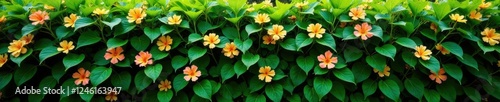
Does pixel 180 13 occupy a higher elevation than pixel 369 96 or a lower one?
higher

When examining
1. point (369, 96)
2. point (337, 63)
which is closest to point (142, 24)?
point (337, 63)

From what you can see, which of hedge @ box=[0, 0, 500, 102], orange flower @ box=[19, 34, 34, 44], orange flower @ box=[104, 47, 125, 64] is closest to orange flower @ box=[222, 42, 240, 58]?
hedge @ box=[0, 0, 500, 102]

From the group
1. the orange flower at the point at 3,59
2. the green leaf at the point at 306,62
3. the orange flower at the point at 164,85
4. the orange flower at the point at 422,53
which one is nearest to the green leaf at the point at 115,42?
the orange flower at the point at 164,85

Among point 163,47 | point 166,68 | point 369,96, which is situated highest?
point 163,47

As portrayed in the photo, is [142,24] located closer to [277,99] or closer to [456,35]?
[277,99]

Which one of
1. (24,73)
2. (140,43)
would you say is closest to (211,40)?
(140,43)

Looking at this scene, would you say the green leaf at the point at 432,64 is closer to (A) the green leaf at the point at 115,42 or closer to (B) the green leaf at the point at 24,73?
(A) the green leaf at the point at 115,42

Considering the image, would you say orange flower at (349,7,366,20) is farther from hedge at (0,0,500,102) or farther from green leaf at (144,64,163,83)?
green leaf at (144,64,163,83)
